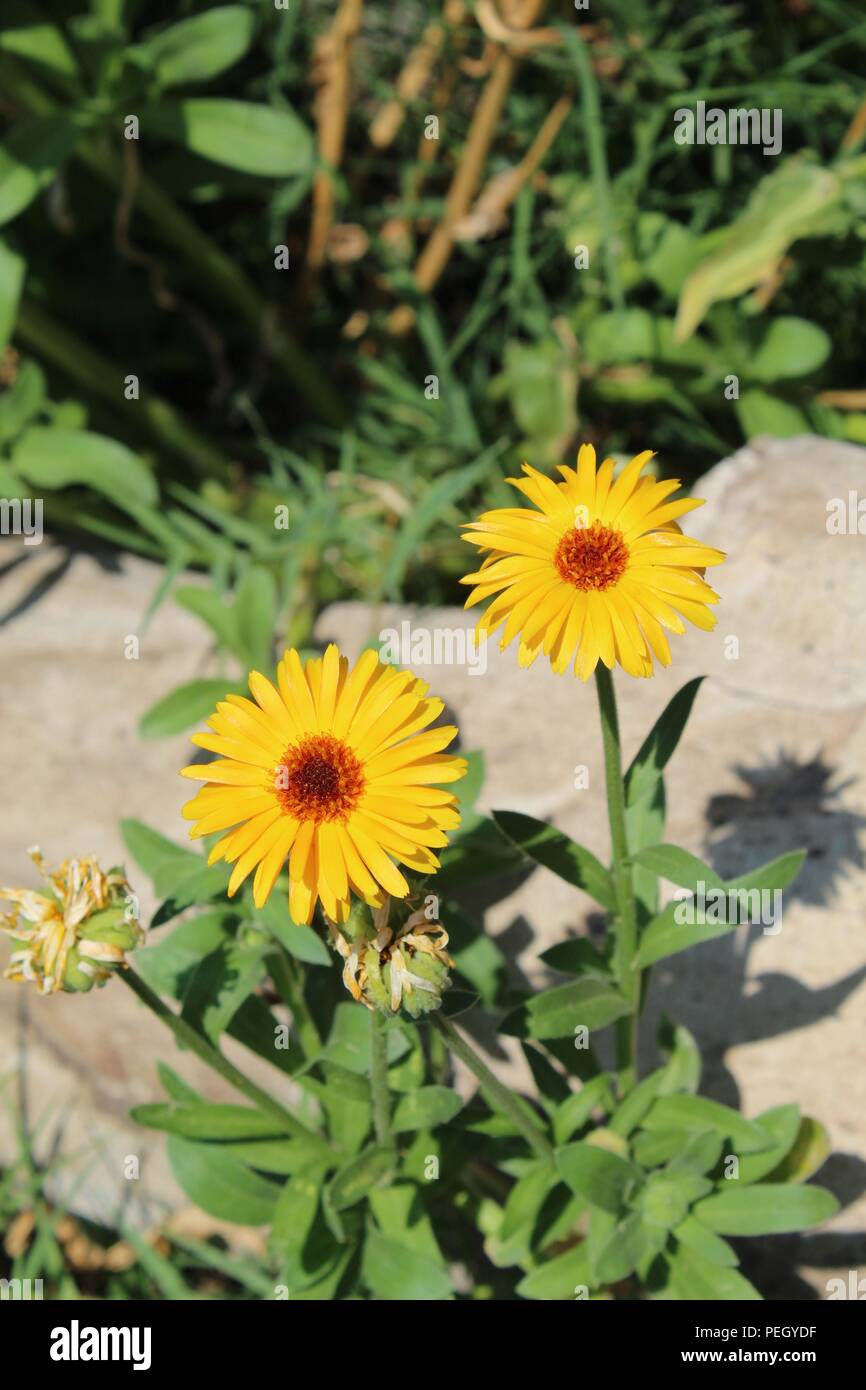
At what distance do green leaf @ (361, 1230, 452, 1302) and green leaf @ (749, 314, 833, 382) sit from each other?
7.01 feet

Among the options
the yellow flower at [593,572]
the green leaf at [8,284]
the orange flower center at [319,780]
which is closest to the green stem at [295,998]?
the orange flower center at [319,780]

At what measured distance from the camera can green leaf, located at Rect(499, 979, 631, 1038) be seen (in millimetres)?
1969

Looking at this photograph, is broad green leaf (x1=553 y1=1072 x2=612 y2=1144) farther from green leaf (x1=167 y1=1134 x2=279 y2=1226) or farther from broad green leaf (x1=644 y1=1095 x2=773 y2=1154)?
green leaf (x1=167 y1=1134 x2=279 y2=1226)

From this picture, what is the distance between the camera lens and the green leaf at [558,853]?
1979mm

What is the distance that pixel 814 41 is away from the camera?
366 centimetres

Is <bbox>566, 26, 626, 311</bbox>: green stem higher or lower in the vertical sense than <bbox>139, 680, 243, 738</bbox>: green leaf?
higher

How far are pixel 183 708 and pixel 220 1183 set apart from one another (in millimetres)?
958

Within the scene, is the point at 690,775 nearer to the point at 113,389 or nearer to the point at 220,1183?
the point at 220,1183

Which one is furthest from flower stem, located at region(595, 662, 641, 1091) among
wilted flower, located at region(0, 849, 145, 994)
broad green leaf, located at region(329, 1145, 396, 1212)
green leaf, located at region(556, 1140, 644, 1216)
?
wilted flower, located at region(0, 849, 145, 994)

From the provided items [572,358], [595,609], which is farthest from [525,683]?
[595,609]

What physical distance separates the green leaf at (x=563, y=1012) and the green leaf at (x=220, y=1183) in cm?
60

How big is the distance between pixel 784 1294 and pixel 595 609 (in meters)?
1.67

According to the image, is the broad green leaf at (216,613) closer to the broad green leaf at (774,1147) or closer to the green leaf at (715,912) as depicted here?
the green leaf at (715,912)

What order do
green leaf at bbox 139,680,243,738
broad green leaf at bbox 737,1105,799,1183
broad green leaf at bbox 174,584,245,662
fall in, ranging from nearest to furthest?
broad green leaf at bbox 737,1105,799,1183
green leaf at bbox 139,680,243,738
broad green leaf at bbox 174,584,245,662
